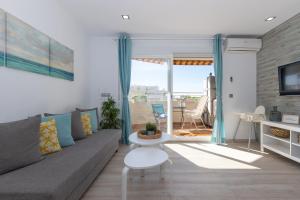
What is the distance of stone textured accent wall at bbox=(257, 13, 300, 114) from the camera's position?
10.6 ft

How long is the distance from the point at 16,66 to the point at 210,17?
3091 mm

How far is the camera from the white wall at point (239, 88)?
14.2ft

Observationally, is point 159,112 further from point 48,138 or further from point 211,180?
point 48,138

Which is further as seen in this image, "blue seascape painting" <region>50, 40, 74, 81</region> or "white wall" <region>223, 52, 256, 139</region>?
"white wall" <region>223, 52, 256, 139</region>

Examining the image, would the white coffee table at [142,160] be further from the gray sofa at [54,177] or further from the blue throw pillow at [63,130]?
the blue throw pillow at [63,130]

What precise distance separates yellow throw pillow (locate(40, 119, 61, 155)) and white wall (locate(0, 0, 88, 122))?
1.09 ft

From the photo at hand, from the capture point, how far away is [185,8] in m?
3.00

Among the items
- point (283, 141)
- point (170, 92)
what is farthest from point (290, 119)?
point (170, 92)

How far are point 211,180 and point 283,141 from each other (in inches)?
70.5

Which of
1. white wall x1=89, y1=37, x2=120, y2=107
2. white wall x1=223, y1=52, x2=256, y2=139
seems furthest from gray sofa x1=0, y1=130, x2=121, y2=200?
white wall x1=223, y1=52, x2=256, y2=139

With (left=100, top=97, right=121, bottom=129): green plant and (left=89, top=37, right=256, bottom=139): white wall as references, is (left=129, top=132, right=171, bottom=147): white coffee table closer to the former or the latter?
(left=100, top=97, right=121, bottom=129): green plant

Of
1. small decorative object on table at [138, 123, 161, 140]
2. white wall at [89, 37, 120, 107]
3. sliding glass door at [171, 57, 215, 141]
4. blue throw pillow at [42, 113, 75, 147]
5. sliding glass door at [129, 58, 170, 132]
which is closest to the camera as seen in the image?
blue throw pillow at [42, 113, 75, 147]

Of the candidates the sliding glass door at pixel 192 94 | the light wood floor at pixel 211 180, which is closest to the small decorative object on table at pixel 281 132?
the light wood floor at pixel 211 180

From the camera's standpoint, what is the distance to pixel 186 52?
4.36 m
